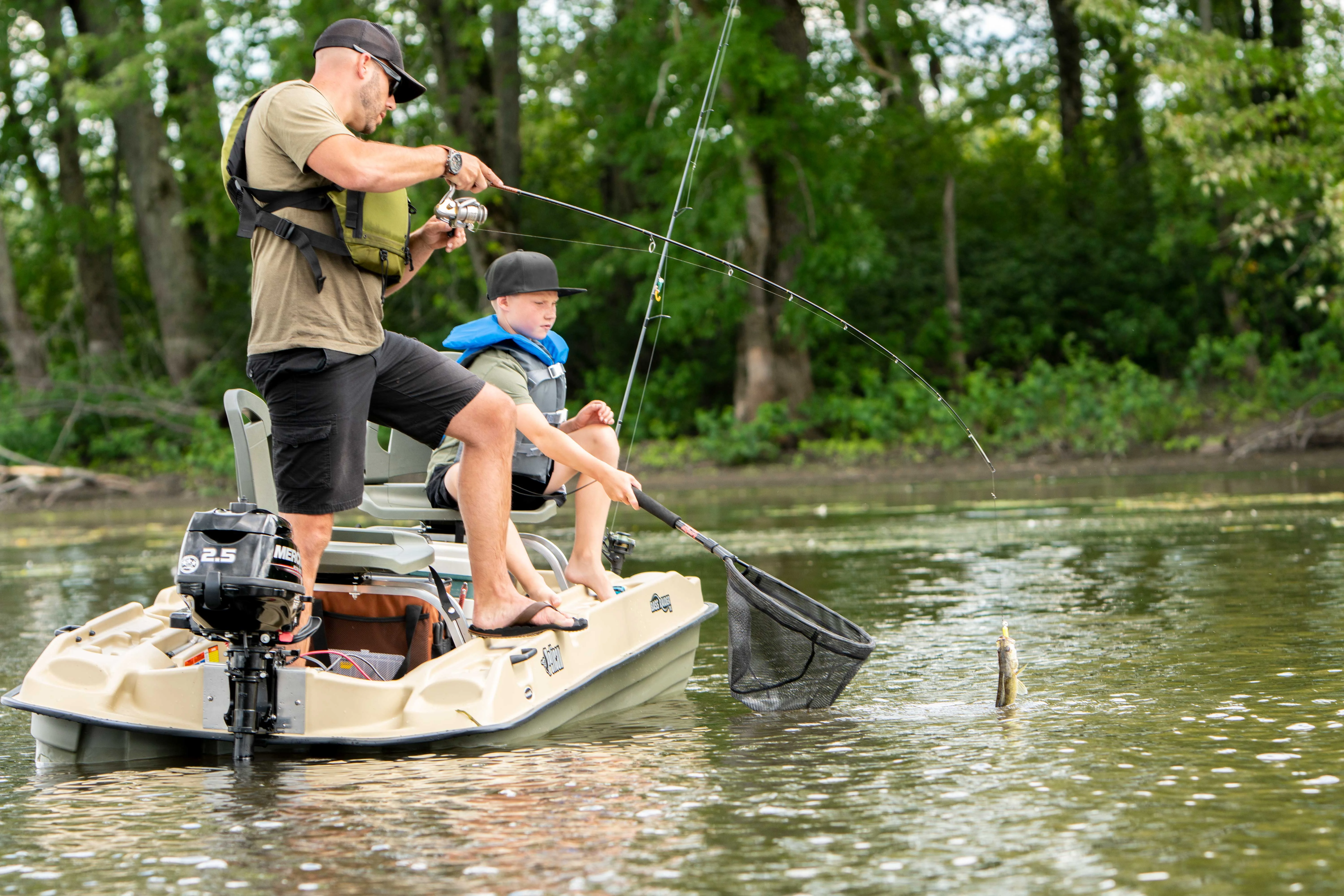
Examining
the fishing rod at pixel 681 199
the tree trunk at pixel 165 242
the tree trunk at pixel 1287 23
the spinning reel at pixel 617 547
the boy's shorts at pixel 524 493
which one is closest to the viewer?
the boy's shorts at pixel 524 493

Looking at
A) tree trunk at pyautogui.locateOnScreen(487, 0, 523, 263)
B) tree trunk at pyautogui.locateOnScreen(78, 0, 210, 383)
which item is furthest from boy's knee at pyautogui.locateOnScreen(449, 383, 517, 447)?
tree trunk at pyautogui.locateOnScreen(78, 0, 210, 383)

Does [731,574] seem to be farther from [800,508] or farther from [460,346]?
[800,508]

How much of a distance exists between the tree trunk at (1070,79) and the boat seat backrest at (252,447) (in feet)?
71.9

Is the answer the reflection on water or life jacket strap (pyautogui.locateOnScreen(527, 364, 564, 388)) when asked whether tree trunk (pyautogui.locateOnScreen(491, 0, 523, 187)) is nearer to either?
the reflection on water

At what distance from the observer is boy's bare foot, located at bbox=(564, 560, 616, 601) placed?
5637 millimetres

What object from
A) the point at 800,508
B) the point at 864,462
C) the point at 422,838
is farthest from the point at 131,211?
the point at 422,838

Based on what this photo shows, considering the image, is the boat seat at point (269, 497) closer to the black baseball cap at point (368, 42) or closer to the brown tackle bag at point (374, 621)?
the brown tackle bag at point (374, 621)

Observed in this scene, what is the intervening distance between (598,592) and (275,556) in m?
1.69

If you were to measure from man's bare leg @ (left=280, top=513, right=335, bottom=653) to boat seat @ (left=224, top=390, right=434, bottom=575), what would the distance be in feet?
0.59

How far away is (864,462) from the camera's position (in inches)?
757

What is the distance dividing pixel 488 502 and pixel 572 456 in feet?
1.00

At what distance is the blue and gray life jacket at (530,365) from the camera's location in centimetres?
559

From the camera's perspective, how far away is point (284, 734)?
14.0 feet

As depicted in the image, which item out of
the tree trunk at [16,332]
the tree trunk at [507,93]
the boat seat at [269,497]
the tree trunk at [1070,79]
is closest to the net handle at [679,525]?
the boat seat at [269,497]
